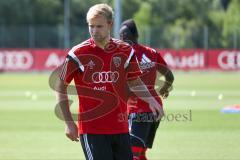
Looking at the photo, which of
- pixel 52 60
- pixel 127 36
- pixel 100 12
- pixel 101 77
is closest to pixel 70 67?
pixel 101 77

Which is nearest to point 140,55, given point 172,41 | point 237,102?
point 237,102

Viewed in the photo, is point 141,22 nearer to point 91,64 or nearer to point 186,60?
point 186,60

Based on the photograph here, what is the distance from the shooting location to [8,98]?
29.2m

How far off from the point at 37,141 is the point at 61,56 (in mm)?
31853

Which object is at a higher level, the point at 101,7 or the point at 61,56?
the point at 101,7

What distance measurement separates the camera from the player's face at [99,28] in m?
7.57

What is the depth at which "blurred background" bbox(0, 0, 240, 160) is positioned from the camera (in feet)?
49.0

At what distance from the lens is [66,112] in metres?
7.88

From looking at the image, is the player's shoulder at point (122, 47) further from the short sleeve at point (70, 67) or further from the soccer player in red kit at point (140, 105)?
the soccer player in red kit at point (140, 105)

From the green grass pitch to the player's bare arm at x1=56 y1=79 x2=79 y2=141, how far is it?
532 centimetres

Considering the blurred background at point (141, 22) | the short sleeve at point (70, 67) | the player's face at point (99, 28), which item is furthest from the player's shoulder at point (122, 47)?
the blurred background at point (141, 22)

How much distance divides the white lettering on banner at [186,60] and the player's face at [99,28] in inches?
1565

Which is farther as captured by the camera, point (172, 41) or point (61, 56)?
point (172, 41)

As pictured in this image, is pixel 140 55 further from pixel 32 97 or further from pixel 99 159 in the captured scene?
pixel 32 97
